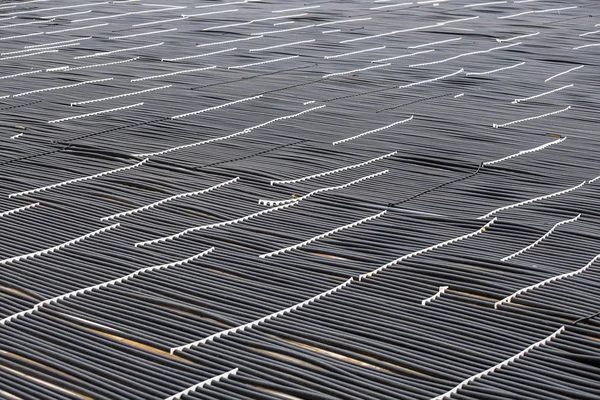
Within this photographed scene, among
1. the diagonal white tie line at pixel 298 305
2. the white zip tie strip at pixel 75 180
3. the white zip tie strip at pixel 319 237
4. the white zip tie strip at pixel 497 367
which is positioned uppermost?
the white zip tie strip at pixel 75 180

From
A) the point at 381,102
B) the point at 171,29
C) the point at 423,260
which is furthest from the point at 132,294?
the point at 171,29

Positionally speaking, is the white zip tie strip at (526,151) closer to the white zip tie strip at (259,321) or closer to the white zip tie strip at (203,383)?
the white zip tie strip at (259,321)

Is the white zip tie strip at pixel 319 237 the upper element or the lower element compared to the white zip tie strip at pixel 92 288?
lower

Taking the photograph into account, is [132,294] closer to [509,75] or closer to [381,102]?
[381,102]

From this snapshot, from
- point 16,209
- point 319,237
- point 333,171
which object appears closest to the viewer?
point 319,237

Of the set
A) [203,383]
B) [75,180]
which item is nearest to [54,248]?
[75,180]

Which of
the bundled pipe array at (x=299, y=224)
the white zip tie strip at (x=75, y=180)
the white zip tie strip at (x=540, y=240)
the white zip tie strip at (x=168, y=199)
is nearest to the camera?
the bundled pipe array at (x=299, y=224)

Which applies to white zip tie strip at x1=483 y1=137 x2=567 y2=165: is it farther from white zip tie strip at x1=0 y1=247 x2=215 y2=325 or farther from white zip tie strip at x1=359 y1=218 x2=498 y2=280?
white zip tie strip at x1=0 y1=247 x2=215 y2=325

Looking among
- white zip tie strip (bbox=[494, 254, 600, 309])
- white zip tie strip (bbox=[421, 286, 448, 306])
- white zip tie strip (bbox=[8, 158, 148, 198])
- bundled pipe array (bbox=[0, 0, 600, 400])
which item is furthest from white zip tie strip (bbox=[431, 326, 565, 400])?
white zip tie strip (bbox=[8, 158, 148, 198])

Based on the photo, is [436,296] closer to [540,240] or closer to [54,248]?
[540,240]

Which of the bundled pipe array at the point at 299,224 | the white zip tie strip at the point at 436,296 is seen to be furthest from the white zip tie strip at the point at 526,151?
the white zip tie strip at the point at 436,296

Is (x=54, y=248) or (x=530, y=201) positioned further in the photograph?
(x=530, y=201)

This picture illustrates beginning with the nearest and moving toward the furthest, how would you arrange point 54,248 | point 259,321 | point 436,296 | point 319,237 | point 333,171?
1. point 259,321
2. point 436,296
3. point 54,248
4. point 319,237
5. point 333,171

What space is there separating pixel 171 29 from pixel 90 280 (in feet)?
13.6
